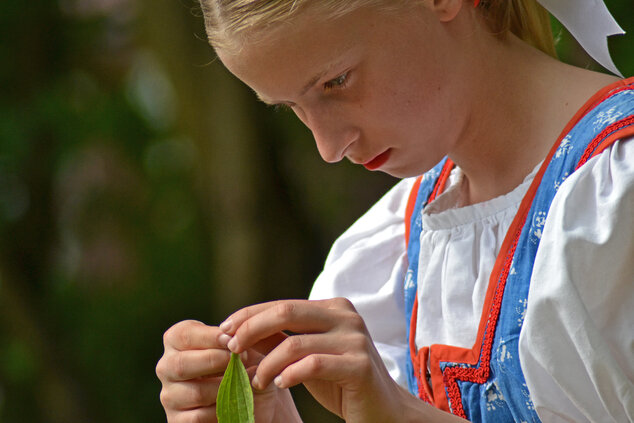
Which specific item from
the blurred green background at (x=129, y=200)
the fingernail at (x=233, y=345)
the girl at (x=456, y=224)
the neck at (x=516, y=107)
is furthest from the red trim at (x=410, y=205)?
the blurred green background at (x=129, y=200)

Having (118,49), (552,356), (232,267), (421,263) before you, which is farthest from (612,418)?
(118,49)

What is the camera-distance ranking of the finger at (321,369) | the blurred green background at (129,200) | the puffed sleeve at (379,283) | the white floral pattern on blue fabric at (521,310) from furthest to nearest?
1. the blurred green background at (129,200)
2. the puffed sleeve at (379,283)
3. the white floral pattern on blue fabric at (521,310)
4. the finger at (321,369)

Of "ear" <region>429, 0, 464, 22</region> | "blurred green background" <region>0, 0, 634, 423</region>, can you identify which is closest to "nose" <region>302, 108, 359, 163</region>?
"ear" <region>429, 0, 464, 22</region>

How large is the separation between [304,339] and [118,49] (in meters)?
1.81

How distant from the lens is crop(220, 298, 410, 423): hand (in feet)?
2.01

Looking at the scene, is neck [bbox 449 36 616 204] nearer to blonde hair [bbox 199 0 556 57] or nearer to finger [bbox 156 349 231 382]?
blonde hair [bbox 199 0 556 57]

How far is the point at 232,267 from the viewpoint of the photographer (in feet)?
6.50

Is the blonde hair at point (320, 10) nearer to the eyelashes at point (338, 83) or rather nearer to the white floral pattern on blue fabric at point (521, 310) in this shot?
the eyelashes at point (338, 83)

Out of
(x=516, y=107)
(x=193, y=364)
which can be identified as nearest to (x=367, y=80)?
(x=516, y=107)

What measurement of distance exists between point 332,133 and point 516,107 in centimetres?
20

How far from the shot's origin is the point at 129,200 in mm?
2291

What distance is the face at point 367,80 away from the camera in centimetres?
69

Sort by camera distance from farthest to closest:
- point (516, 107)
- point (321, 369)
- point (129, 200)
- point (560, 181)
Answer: point (129, 200), point (516, 107), point (560, 181), point (321, 369)

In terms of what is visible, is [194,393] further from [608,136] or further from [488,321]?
[608,136]
